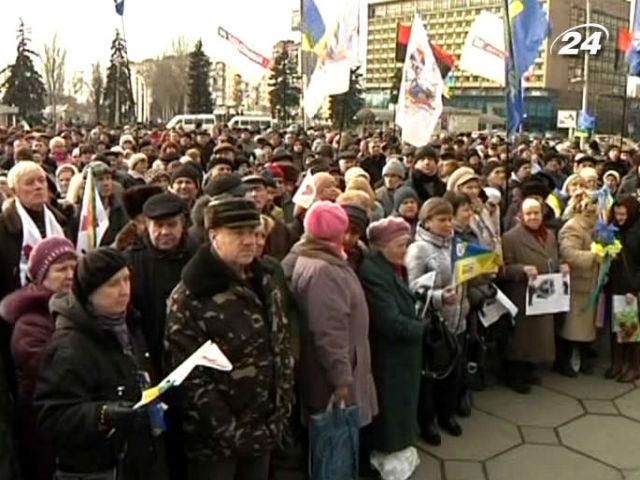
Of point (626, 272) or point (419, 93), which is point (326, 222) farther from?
point (419, 93)


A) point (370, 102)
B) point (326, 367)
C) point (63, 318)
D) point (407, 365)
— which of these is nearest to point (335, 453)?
point (326, 367)

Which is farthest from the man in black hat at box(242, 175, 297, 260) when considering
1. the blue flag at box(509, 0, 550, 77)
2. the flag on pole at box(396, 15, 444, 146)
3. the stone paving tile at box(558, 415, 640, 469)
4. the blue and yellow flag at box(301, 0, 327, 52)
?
the blue and yellow flag at box(301, 0, 327, 52)

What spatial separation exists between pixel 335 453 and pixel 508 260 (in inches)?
106

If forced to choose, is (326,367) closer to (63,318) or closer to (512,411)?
(63,318)

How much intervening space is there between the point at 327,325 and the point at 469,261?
4.80 ft

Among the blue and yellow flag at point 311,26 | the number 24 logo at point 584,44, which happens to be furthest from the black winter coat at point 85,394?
the number 24 logo at point 584,44

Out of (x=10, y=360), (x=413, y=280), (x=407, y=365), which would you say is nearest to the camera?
(x=10, y=360)

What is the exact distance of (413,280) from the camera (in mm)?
4543

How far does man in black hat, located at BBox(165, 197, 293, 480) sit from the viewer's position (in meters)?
2.87

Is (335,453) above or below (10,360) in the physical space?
below

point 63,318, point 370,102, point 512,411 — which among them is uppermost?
point 370,102

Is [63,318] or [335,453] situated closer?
[63,318]

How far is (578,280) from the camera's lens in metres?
5.91

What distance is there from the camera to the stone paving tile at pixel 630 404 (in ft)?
17.0
